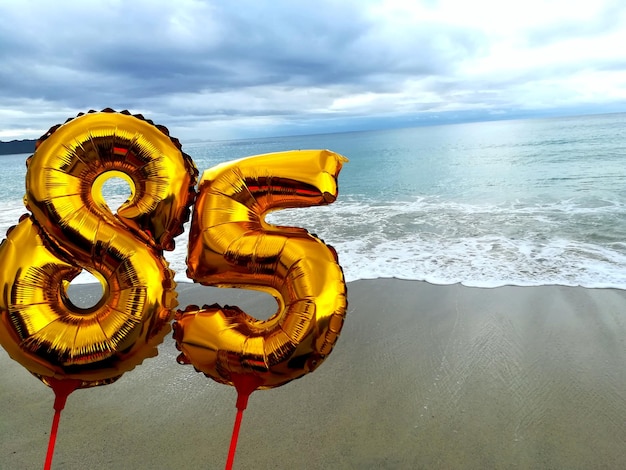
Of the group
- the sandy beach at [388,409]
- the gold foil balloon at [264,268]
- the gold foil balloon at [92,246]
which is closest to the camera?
the gold foil balloon at [92,246]

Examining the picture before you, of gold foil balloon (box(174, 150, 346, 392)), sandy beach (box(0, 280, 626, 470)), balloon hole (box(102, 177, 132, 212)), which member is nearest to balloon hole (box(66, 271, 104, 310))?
sandy beach (box(0, 280, 626, 470))

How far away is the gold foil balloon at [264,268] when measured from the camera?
1720 millimetres

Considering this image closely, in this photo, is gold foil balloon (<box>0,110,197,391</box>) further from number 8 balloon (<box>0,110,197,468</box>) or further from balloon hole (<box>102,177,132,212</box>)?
balloon hole (<box>102,177,132,212</box>)

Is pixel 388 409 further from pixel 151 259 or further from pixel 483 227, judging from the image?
pixel 483 227

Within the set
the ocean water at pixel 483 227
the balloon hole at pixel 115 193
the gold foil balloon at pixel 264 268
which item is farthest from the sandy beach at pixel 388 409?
the balloon hole at pixel 115 193

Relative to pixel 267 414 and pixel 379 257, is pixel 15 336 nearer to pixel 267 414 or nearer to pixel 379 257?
pixel 267 414

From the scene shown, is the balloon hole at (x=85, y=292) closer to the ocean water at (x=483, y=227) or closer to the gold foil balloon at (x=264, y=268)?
the ocean water at (x=483, y=227)

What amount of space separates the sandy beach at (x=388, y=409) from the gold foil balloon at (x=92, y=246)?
1.59 m

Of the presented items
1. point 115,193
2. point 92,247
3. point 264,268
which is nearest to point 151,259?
point 92,247

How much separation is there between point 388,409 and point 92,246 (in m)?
2.50

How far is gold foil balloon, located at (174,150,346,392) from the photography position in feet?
5.64

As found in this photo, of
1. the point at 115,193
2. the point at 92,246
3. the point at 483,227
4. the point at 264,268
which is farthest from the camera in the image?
the point at 115,193

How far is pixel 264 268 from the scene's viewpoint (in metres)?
1.76

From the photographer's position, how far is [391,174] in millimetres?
21672
